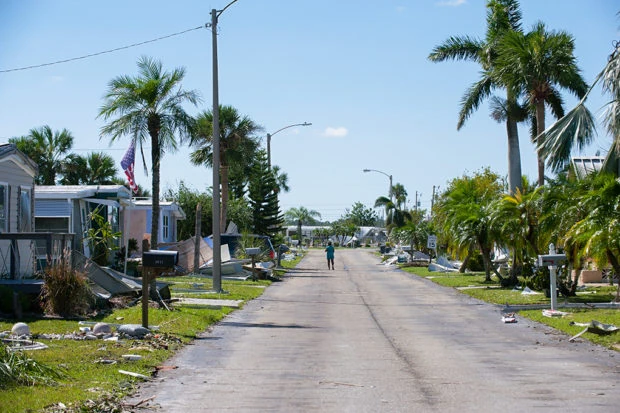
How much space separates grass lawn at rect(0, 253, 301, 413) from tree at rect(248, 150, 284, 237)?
31.1 meters

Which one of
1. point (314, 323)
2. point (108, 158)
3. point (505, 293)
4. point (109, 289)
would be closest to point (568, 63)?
point (505, 293)

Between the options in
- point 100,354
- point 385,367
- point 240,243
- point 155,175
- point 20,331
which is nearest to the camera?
point 385,367

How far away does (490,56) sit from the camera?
32.5m

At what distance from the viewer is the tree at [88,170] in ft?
143

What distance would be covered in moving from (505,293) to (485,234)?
168 inches

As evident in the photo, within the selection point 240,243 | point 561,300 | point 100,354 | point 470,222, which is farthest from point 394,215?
point 100,354

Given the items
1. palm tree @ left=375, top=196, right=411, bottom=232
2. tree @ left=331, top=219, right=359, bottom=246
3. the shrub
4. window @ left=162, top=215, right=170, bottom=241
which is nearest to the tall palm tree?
window @ left=162, top=215, right=170, bottom=241

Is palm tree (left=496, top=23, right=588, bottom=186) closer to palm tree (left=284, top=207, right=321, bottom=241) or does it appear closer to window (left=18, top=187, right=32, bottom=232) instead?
window (left=18, top=187, right=32, bottom=232)

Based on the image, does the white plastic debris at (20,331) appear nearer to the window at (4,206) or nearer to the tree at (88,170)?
the window at (4,206)

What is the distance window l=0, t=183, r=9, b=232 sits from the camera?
19.7 m

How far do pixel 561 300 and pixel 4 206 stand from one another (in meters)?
14.4

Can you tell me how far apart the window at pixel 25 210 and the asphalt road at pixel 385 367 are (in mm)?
6644

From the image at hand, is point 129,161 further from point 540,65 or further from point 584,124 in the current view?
point 584,124

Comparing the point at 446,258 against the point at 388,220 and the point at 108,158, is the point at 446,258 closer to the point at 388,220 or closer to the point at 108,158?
the point at 108,158
